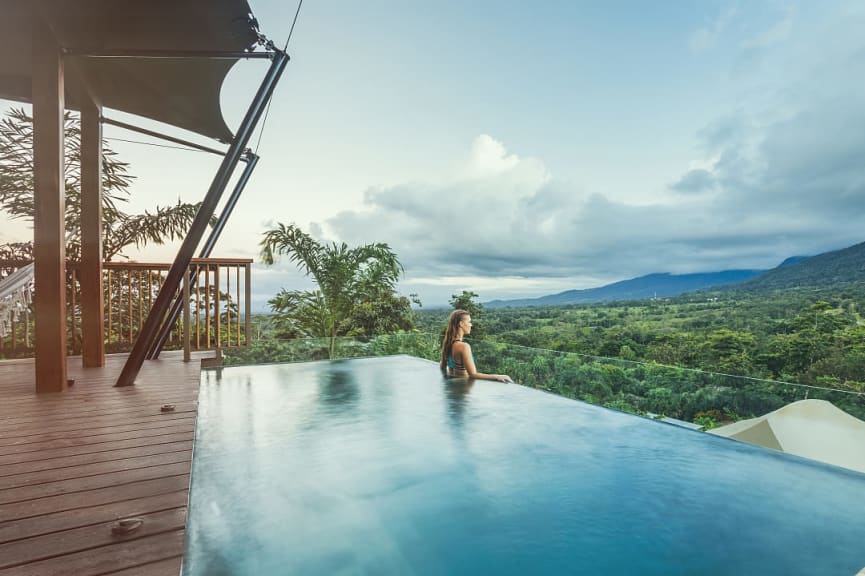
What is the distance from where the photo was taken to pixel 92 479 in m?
2.00

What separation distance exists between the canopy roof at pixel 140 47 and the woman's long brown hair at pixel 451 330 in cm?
362

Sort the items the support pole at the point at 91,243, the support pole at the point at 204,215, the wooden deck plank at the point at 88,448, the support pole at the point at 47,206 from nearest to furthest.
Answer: the wooden deck plank at the point at 88,448, the support pole at the point at 47,206, the support pole at the point at 204,215, the support pole at the point at 91,243

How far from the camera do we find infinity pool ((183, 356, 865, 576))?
1.87 meters

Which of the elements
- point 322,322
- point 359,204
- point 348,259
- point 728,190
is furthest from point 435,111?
point 728,190

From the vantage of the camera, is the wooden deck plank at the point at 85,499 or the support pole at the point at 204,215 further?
the support pole at the point at 204,215

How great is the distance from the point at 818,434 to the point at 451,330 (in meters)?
3.67

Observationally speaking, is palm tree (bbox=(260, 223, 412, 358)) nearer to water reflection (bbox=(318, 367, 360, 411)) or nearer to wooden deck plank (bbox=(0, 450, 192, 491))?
water reflection (bbox=(318, 367, 360, 411))

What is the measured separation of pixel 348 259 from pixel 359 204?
21.2ft

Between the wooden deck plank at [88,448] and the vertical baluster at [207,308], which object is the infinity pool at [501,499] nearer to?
the wooden deck plank at [88,448]

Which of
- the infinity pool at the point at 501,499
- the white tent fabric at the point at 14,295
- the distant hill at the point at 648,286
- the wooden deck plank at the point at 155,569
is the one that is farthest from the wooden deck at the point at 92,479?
the distant hill at the point at 648,286

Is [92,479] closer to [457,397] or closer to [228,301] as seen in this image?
[457,397]

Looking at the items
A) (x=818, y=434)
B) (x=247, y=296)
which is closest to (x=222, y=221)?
(x=247, y=296)

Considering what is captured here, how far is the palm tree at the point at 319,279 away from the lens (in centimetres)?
933

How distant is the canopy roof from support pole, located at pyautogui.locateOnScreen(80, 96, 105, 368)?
0.44m
